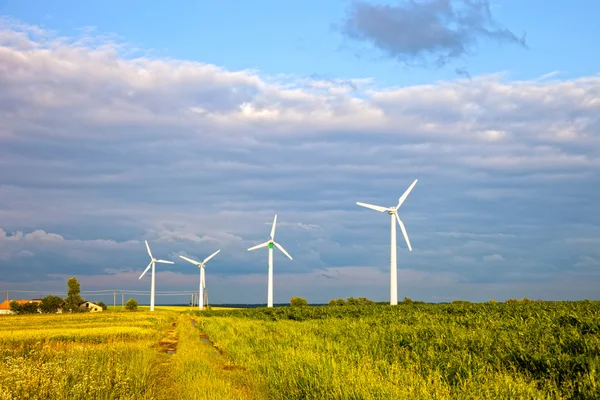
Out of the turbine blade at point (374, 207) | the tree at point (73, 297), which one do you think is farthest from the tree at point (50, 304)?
the turbine blade at point (374, 207)

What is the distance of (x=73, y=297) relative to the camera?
442 feet

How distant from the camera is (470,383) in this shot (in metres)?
13.8

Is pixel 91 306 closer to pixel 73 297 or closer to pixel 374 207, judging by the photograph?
pixel 73 297

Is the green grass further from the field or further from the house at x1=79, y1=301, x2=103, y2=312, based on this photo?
the house at x1=79, y1=301, x2=103, y2=312

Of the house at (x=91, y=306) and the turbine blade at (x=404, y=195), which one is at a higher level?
the turbine blade at (x=404, y=195)

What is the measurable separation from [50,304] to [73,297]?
6.17m

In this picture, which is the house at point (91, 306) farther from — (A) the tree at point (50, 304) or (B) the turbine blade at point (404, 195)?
(B) the turbine blade at point (404, 195)

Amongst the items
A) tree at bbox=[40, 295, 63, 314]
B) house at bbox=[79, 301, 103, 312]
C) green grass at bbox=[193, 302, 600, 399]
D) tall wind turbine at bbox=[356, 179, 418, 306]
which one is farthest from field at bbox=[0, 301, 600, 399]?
house at bbox=[79, 301, 103, 312]

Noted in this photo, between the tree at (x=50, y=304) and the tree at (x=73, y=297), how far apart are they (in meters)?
1.73

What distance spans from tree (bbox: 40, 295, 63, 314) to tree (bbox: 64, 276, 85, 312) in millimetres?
1732

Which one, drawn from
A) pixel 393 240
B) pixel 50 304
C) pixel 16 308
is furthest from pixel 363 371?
pixel 16 308

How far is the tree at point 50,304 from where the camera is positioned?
5049 inches

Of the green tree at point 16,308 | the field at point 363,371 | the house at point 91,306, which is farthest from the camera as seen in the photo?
the house at point 91,306

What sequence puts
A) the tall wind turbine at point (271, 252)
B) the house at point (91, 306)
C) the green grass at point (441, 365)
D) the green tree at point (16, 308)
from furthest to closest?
the house at point (91, 306) → the green tree at point (16, 308) → the tall wind turbine at point (271, 252) → the green grass at point (441, 365)
